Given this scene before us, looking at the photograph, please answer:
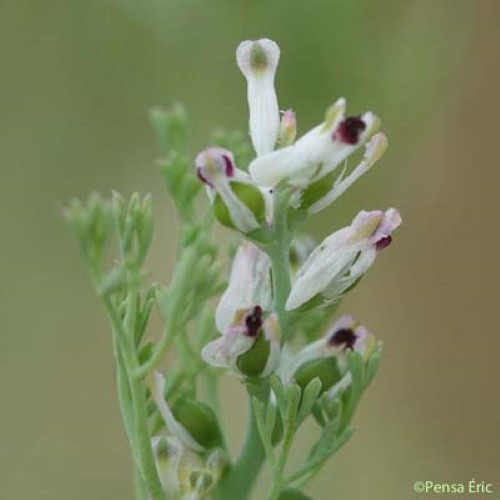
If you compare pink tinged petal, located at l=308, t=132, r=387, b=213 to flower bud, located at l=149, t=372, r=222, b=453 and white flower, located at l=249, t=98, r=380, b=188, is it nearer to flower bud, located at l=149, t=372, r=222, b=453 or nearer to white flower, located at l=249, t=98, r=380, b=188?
white flower, located at l=249, t=98, r=380, b=188

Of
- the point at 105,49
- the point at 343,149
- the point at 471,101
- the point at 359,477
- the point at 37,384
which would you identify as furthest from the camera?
the point at 471,101

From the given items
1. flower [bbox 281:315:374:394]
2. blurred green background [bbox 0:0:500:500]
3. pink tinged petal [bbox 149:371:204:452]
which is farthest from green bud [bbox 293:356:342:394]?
blurred green background [bbox 0:0:500:500]

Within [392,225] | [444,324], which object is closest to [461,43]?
[444,324]

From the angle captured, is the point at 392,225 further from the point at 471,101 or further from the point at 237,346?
the point at 471,101

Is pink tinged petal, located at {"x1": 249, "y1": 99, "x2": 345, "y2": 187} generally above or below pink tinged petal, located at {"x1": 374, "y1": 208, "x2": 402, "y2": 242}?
above

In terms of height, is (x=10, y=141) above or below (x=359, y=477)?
above

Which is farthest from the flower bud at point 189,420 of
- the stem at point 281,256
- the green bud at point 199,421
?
the stem at point 281,256

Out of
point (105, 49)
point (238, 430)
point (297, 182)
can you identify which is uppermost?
point (105, 49)

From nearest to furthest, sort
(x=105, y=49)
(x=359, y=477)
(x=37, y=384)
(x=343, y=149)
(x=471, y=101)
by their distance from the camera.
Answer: (x=343, y=149)
(x=359, y=477)
(x=37, y=384)
(x=105, y=49)
(x=471, y=101)
